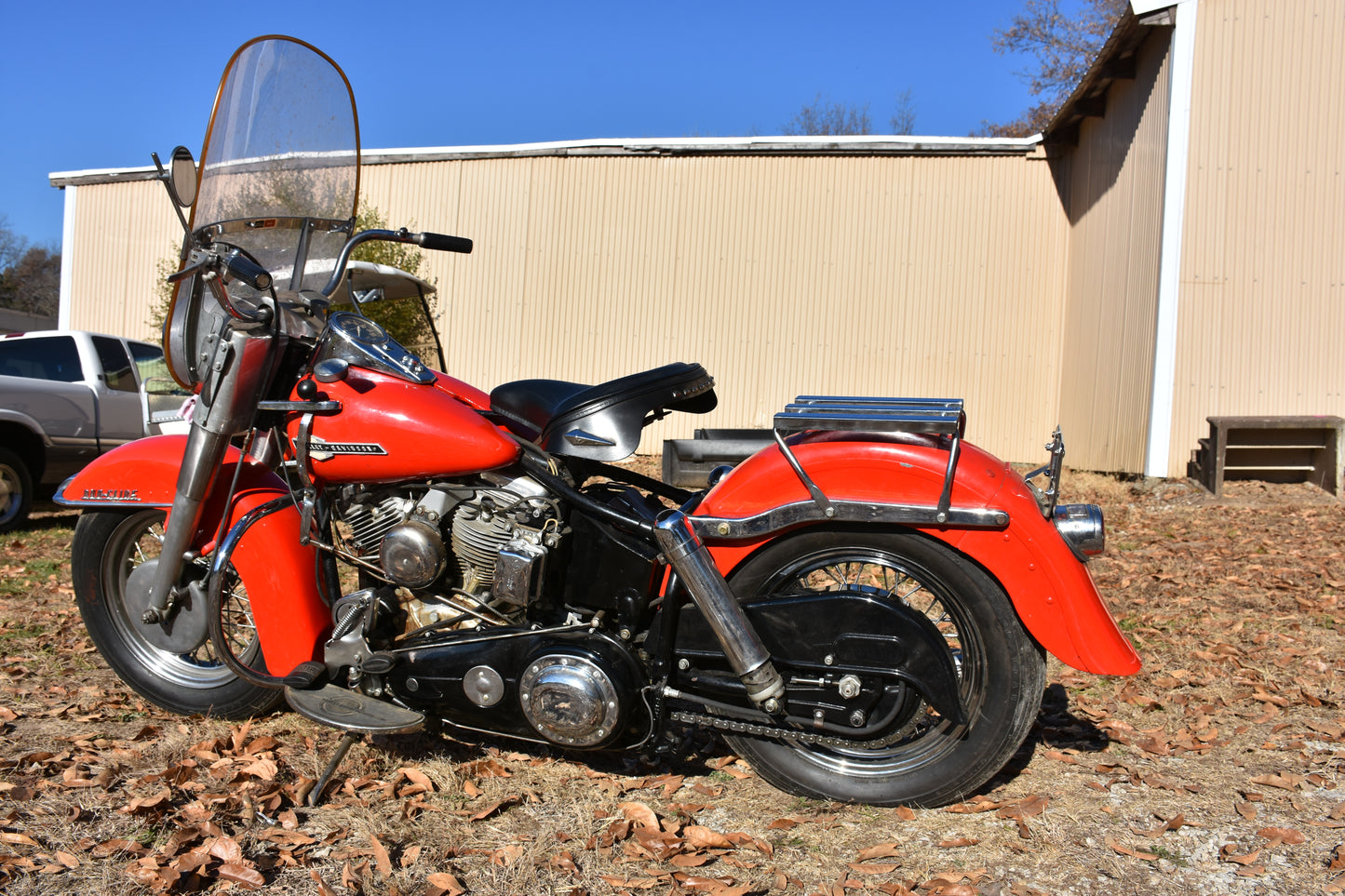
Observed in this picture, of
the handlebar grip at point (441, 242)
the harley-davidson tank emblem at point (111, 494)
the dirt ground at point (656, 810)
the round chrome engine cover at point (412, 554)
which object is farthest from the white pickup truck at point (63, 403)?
the round chrome engine cover at point (412, 554)

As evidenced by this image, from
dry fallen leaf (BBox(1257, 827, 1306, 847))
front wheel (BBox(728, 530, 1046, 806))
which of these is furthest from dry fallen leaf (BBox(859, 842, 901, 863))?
dry fallen leaf (BBox(1257, 827, 1306, 847))

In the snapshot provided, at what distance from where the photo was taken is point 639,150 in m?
13.0

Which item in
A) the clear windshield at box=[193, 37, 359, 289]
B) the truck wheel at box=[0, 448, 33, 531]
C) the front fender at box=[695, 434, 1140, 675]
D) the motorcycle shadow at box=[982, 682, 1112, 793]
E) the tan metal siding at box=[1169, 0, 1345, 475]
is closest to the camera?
the front fender at box=[695, 434, 1140, 675]

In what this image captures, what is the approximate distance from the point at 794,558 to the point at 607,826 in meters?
0.94

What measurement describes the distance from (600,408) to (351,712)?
3.98 ft

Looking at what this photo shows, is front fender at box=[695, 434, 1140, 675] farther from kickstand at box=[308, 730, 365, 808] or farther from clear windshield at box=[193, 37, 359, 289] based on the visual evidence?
clear windshield at box=[193, 37, 359, 289]

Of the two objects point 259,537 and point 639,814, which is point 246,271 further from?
point 639,814

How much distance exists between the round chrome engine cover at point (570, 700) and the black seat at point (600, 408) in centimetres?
61

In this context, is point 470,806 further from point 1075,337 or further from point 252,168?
point 1075,337

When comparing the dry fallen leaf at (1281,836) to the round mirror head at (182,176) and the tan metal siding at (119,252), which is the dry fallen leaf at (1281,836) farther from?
the tan metal siding at (119,252)

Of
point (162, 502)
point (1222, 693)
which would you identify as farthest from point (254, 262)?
point (1222, 693)

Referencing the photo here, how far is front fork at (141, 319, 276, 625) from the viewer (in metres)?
2.80

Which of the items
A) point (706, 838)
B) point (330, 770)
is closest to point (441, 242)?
point (330, 770)

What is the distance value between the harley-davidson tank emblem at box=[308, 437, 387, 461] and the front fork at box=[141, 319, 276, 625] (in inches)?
10.2
